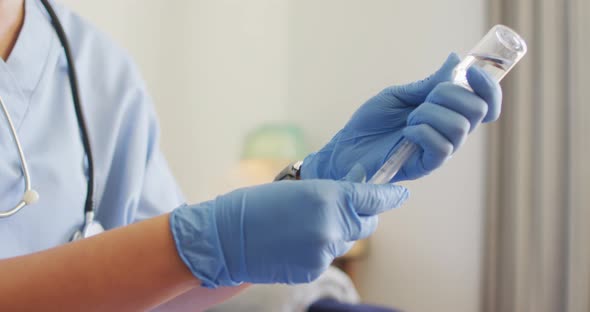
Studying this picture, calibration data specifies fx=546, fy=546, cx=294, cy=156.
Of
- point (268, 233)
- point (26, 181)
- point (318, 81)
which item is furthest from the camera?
point (318, 81)

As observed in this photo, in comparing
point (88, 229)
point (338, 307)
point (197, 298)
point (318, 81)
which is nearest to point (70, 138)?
point (88, 229)

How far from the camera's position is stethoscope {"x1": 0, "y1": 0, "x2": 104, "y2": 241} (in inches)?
28.1

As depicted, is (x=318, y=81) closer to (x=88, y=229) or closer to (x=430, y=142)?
(x=88, y=229)

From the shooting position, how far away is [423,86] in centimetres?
67

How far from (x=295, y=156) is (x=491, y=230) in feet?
2.79

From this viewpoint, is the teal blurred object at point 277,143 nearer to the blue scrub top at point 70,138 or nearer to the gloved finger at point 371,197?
the blue scrub top at point 70,138

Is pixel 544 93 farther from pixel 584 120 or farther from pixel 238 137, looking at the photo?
pixel 238 137

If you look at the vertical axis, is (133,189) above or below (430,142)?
below

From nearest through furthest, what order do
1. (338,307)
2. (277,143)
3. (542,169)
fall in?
(338,307)
(542,169)
(277,143)

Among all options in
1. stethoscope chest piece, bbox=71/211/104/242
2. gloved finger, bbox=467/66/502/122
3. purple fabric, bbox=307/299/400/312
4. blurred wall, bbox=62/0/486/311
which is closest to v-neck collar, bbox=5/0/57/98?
stethoscope chest piece, bbox=71/211/104/242

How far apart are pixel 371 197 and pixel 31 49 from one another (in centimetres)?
60

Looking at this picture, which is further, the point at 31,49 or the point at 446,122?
the point at 31,49

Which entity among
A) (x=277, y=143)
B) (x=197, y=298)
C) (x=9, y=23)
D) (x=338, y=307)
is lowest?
(x=338, y=307)

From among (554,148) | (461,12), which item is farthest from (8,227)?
(461,12)
